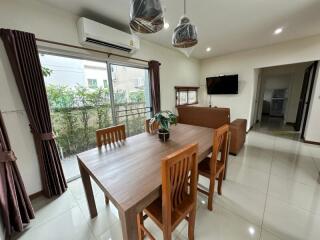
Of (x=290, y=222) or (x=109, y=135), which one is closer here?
(x=290, y=222)

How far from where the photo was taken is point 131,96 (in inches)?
128

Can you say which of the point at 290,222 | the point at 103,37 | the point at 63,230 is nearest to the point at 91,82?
the point at 103,37

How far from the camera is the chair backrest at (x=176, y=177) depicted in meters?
0.91

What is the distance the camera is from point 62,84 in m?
2.23

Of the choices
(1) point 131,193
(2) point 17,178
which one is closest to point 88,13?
(2) point 17,178

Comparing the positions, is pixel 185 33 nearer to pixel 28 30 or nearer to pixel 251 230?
pixel 28 30

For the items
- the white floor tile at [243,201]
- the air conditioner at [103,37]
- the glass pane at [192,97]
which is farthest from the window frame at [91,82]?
the glass pane at [192,97]

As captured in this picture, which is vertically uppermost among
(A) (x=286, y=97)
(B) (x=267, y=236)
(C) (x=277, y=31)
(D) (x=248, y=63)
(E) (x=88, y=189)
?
(C) (x=277, y=31)

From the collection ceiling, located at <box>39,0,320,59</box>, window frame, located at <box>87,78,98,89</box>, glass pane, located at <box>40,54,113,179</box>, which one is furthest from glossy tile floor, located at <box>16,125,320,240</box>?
ceiling, located at <box>39,0,320,59</box>

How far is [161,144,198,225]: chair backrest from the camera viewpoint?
2.99 feet

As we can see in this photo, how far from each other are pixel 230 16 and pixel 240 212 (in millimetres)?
2934

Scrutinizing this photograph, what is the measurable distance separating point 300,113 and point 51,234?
653 centimetres

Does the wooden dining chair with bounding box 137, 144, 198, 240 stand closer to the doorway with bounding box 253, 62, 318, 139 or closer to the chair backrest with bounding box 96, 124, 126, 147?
the chair backrest with bounding box 96, 124, 126, 147

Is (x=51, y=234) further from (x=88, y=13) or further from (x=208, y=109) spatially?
(x=208, y=109)
